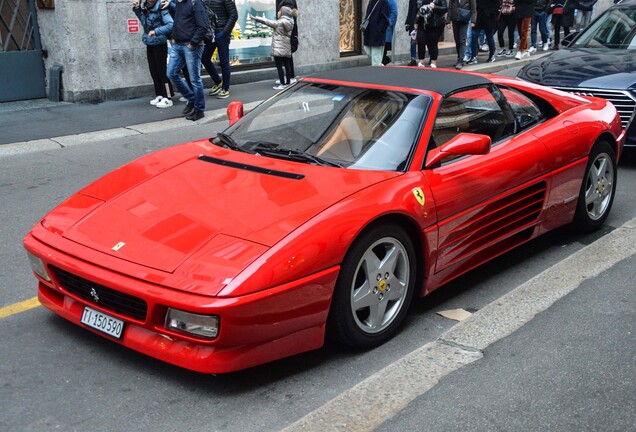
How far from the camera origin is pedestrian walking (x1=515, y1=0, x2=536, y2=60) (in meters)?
16.9

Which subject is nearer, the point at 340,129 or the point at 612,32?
the point at 340,129

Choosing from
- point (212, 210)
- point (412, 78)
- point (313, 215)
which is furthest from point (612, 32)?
point (212, 210)

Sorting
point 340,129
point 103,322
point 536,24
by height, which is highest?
point 536,24

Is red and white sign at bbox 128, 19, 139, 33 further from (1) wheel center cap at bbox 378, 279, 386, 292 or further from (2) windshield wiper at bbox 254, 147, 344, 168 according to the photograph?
(1) wheel center cap at bbox 378, 279, 386, 292

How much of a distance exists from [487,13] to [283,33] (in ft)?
17.2

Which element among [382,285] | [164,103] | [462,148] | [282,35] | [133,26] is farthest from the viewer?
[282,35]

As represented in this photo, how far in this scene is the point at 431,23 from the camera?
48.6ft

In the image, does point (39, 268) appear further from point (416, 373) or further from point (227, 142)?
point (416, 373)

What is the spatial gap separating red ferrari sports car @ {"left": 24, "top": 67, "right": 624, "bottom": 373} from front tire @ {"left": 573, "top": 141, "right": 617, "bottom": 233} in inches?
3.8

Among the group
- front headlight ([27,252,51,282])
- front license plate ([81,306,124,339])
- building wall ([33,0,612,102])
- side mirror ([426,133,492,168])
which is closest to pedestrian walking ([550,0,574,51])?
building wall ([33,0,612,102])

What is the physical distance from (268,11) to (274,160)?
36.6 feet

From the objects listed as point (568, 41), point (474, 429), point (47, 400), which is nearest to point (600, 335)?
point (474, 429)

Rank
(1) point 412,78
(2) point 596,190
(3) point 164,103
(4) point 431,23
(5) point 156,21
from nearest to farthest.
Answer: (1) point 412,78 → (2) point 596,190 → (5) point 156,21 → (3) point 164,103 → (4) point 431,23

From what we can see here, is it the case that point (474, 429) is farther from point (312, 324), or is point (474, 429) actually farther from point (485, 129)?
point (485, 129)
